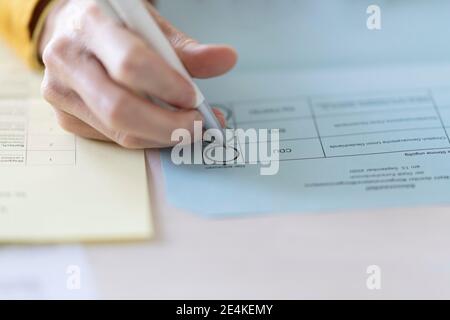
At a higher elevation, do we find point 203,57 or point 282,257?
point 203,57

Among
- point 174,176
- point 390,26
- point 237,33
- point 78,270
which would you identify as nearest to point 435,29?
point 390,26

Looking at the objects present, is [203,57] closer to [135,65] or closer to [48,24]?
[135,65]

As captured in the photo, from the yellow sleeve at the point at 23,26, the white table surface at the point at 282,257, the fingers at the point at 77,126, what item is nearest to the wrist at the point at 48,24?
the yellow sleeve at the point at 23,26

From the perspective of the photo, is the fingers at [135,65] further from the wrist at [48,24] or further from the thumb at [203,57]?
the wrist at [48,24]

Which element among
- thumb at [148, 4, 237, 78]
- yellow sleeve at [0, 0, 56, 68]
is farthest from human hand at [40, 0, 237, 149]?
yellow sleeve at [0, 0, 56, 68]

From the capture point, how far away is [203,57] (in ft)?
1.62

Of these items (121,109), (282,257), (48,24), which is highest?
(48,24)

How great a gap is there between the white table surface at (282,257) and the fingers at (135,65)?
0.29 feet

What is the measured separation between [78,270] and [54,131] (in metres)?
0.16

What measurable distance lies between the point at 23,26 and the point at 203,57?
0.24 meters

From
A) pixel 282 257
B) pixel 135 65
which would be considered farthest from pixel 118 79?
pixel 282 257

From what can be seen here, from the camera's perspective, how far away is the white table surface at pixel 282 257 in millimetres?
425

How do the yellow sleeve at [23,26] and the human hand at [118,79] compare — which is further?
the yellow sleeve at [23,26]

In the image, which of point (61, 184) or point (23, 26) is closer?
point (61, 184)
